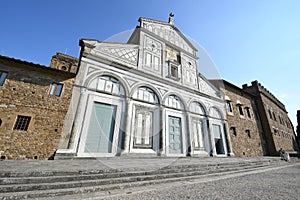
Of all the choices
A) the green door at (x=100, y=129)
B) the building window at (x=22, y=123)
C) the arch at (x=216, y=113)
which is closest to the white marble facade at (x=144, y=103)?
the green door at (x=100, y=129)

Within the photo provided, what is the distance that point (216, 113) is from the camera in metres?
12.6

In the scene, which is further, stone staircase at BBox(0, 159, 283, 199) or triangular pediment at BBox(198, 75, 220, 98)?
triangular pediment at BBox(198, 75, 220, 98)

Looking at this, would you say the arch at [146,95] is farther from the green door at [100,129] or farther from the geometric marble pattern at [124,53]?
the geometric marble pattern at [124,53]

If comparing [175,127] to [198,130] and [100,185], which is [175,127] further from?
[100,185]

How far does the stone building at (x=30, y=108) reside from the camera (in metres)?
5.35

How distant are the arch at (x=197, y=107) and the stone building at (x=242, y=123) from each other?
151 inches

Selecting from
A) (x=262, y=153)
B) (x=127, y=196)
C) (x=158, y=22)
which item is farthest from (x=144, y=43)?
(x=262, y=153)

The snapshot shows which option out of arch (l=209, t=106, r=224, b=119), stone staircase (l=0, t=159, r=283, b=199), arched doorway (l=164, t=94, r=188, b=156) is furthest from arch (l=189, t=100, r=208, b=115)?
stone staircase (l=0, t=159, r=283, b=199)

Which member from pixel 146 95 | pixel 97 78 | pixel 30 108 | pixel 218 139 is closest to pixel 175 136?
pixel 146 95

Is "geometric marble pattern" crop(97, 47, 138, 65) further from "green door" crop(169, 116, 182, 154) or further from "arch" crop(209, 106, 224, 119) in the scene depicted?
"arch" crop(209, 106, 224, 119)

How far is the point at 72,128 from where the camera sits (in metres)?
6.07

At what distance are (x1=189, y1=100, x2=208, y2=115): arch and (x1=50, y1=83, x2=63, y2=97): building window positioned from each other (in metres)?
9.52

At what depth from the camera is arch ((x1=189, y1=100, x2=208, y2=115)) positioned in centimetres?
1102

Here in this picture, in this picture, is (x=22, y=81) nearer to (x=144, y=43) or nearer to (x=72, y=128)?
(x=72, y=128)
